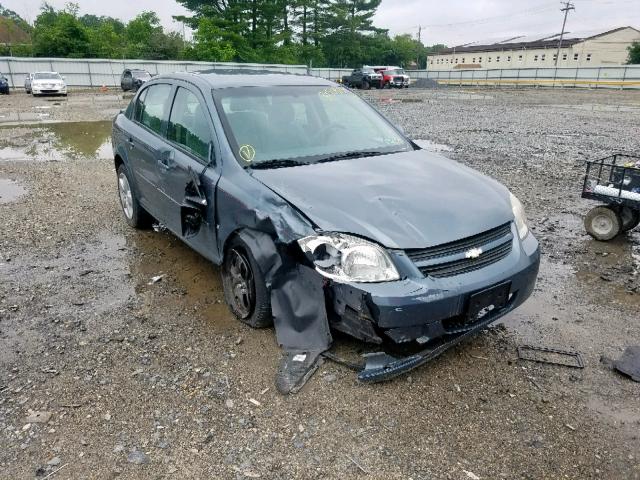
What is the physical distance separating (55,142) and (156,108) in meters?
8.98

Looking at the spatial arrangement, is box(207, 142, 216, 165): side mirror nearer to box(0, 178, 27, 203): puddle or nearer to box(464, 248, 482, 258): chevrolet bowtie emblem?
box(464, 248, 482, 258): chevrolet bowtie emblem

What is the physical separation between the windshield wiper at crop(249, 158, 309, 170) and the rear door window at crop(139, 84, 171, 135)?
1.56 metres

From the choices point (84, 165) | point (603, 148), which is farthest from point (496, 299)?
point (603, 148)

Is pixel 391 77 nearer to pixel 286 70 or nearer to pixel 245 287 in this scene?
pixel 286 70

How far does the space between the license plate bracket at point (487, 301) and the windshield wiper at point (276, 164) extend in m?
1.62

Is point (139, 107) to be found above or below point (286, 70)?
below

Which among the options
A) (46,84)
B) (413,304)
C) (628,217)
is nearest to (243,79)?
(413,304)

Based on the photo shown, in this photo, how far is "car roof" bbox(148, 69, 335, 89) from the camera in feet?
14.0

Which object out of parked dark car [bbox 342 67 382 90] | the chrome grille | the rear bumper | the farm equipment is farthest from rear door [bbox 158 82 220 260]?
parked dark car [bbox 342 67 382 90]

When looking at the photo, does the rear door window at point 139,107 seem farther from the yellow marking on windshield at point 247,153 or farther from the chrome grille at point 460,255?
the chrome grille at point 460,255

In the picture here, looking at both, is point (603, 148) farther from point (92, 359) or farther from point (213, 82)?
point (92, 359)

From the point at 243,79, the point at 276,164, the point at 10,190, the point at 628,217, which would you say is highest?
the point at 243,79

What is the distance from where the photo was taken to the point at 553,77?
4372 cm

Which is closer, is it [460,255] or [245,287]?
[460,255]
